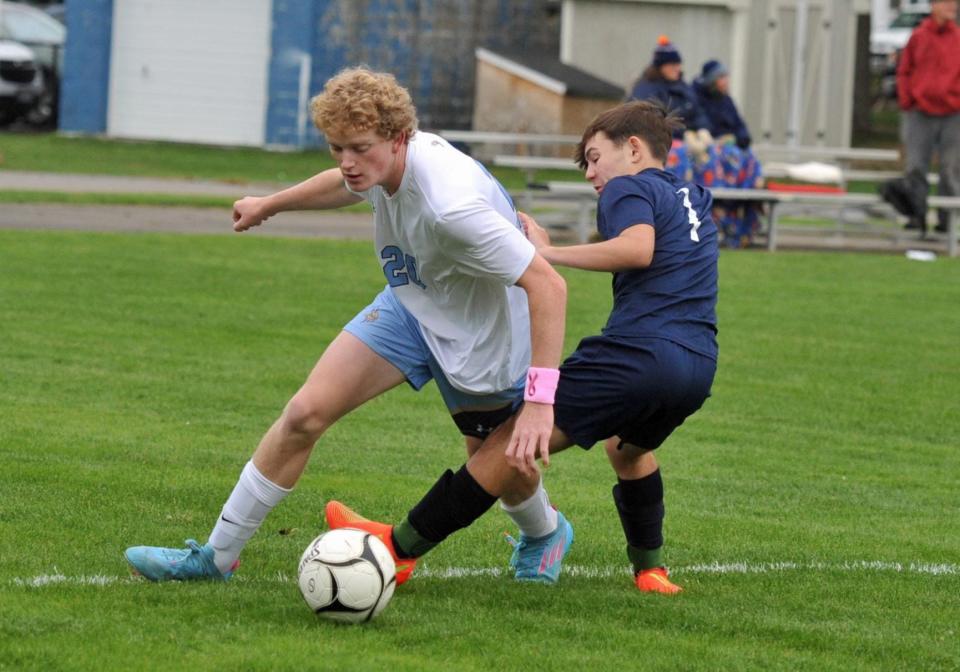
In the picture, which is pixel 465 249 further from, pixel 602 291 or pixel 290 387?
pixel 602 291

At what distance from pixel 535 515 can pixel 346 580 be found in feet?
3.25

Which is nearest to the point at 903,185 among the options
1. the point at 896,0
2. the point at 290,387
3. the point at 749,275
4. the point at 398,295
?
the point at 749,275

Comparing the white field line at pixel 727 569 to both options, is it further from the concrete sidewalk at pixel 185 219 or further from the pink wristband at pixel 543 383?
the concrete sidewalk at pixel 185 219

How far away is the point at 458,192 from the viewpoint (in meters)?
5.03

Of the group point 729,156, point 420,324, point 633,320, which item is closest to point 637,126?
point 633,320

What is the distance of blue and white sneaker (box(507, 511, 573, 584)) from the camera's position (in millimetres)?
5781

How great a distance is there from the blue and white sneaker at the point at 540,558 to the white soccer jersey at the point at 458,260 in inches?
26.1

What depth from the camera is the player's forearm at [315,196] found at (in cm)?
573

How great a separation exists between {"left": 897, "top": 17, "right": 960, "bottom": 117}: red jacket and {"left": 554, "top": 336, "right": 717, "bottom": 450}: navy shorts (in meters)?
14.2

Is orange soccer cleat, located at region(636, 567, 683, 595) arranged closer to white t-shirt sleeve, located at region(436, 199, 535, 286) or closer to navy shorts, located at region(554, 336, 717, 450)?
navy shorts, located at region(554, 336, 717, 450)

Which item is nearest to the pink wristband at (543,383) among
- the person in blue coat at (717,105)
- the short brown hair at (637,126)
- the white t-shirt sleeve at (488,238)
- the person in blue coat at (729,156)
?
the white t-shirt sleeve at (488,238)

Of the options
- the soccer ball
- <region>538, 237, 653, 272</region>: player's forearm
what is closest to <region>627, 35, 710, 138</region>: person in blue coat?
<region>538, 237, 653, 272</region>: player's forearm

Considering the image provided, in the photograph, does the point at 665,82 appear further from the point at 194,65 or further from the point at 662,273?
the point at 194,65

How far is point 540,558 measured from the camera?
5793 millimetres
